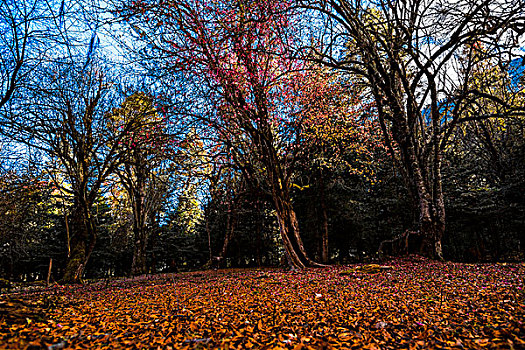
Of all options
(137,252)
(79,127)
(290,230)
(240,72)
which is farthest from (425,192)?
(137,252)

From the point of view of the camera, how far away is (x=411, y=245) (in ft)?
29.9

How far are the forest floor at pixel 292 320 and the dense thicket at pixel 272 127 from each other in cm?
332

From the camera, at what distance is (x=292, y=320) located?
2.51 m

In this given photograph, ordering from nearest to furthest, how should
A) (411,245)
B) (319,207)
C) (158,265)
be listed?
(411,245)
(319,207)
(158,265)

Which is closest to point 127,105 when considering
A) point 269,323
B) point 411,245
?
point 269,323

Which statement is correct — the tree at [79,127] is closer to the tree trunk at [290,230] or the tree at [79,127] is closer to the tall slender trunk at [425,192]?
the tree trunk at [290,230]

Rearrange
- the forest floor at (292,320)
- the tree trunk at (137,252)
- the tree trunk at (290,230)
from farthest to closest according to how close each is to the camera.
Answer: the tree trunk at (137,252)
the tree trunk at (290,230)
the forest floor at (292,320)

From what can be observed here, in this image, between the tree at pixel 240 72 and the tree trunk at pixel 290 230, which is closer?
the tree at pixel 240 72

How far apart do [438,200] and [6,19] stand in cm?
946

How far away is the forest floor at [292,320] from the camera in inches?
77.4

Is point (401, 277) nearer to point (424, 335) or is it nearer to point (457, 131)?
point (424, 335)

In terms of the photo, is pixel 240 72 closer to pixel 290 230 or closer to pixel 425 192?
pixel 290 230

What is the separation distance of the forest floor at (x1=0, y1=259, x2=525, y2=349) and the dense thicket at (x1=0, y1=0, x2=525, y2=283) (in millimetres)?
3322

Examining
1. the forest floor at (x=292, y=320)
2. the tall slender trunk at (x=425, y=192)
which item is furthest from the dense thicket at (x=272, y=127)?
the forest floor at (x=292, y=320)
